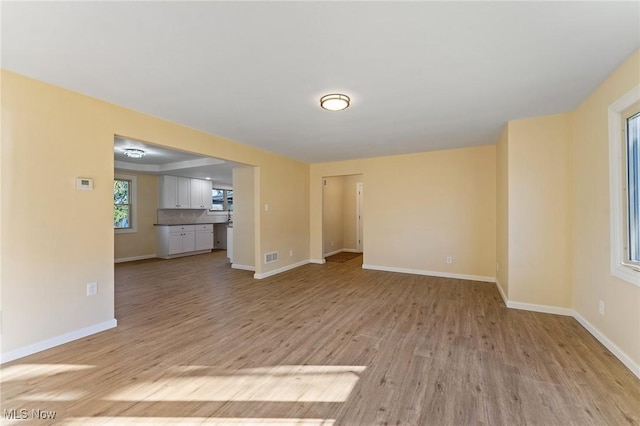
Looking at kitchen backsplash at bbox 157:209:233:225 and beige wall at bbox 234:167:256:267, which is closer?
beige wall at bbox 234:167:256:267

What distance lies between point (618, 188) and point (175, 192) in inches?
340

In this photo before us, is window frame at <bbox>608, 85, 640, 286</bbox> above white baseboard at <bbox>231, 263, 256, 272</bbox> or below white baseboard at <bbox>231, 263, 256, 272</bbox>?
above

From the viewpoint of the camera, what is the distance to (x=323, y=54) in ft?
6.43

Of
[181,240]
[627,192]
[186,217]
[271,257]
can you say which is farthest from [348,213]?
[627,192]

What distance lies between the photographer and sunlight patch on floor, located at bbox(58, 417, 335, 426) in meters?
1.53

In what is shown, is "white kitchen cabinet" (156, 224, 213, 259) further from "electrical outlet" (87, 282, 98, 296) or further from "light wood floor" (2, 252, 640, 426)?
"electrical outlet" (87, 282, 98, 296)

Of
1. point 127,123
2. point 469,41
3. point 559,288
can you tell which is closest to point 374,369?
point 469,41

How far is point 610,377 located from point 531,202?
1.99m

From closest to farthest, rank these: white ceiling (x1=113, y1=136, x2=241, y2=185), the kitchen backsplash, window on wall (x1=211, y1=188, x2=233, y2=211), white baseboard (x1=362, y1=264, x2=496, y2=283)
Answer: white baseboard (x1=362, y1=264, x2=496, y2=283)
white ceiling (x1=113, y1=136, x2=241, y2=185)
the kitchen backsplash
window on wall (x1=211, y1=188, x2=233, y2=211)

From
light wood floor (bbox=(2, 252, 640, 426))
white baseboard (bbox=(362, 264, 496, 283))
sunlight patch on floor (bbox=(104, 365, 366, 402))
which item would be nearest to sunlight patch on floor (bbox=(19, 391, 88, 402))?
light wood floor (bbox=(2, 252, 640, 426))

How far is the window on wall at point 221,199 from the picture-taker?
9.24 metres

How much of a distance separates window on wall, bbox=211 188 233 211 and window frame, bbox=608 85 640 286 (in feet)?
30.0

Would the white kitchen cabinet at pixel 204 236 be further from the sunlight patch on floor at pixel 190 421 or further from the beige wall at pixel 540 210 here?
the beige wall at pixel 540 210

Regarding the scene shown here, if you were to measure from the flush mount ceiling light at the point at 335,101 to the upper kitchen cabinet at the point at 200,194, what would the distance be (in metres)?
6.62
